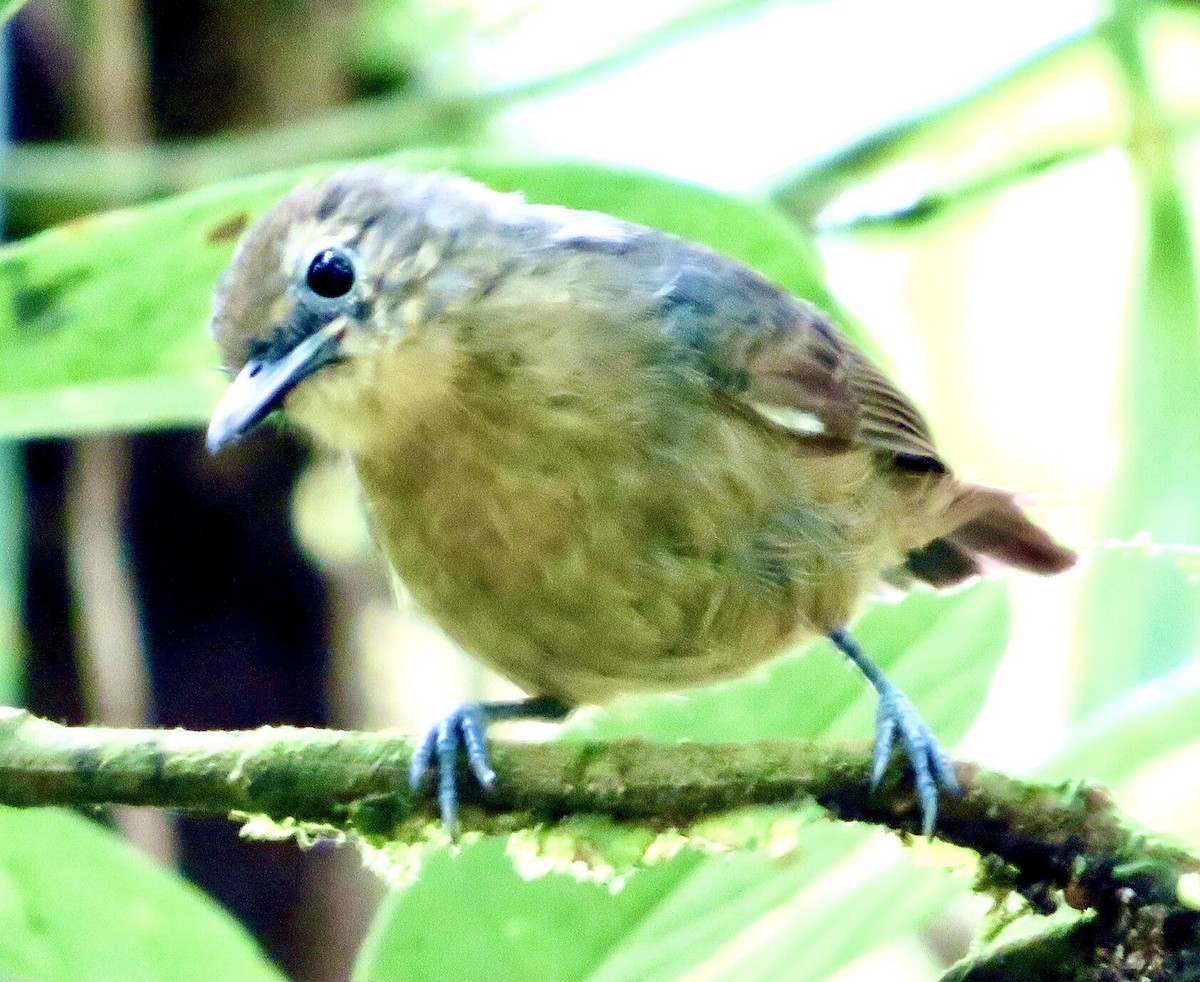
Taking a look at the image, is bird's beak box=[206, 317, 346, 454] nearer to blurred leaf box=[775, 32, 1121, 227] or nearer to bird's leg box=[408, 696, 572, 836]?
bird's leg box=[408, 696, 572, 836]

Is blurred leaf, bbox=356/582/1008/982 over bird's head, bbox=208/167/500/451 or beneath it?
beneath

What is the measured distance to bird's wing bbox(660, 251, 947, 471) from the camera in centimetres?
220

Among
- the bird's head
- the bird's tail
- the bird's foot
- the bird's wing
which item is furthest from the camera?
the bird's tail

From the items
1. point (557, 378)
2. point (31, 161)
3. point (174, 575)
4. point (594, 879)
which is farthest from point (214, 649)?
point (594, 879)

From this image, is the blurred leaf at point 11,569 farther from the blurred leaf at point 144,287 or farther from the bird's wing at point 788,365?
the bird's wing at point 788,365

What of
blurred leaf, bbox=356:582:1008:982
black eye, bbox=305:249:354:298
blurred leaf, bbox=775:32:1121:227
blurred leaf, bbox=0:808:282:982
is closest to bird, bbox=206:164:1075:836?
black eye, bbox=305:249:354:298

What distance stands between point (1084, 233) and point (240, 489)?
1972 mm

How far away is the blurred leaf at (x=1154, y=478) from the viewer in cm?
239

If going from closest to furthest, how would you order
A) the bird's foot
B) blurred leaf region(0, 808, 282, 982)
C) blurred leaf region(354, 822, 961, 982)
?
the bird's foot, blurred leaf region(0, 808, 282, 982), blurred leaf region(354, 822, 961, 982)

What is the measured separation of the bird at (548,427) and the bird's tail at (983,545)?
43 centimetres

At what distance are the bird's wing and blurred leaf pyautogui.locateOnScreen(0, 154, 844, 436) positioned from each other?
0.39 feet

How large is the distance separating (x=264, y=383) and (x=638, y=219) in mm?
644

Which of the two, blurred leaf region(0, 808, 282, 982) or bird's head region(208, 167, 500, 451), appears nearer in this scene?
blurred leaf region(0, 808, 282, 982)

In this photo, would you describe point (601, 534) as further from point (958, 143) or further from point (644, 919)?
point (958, 143)
